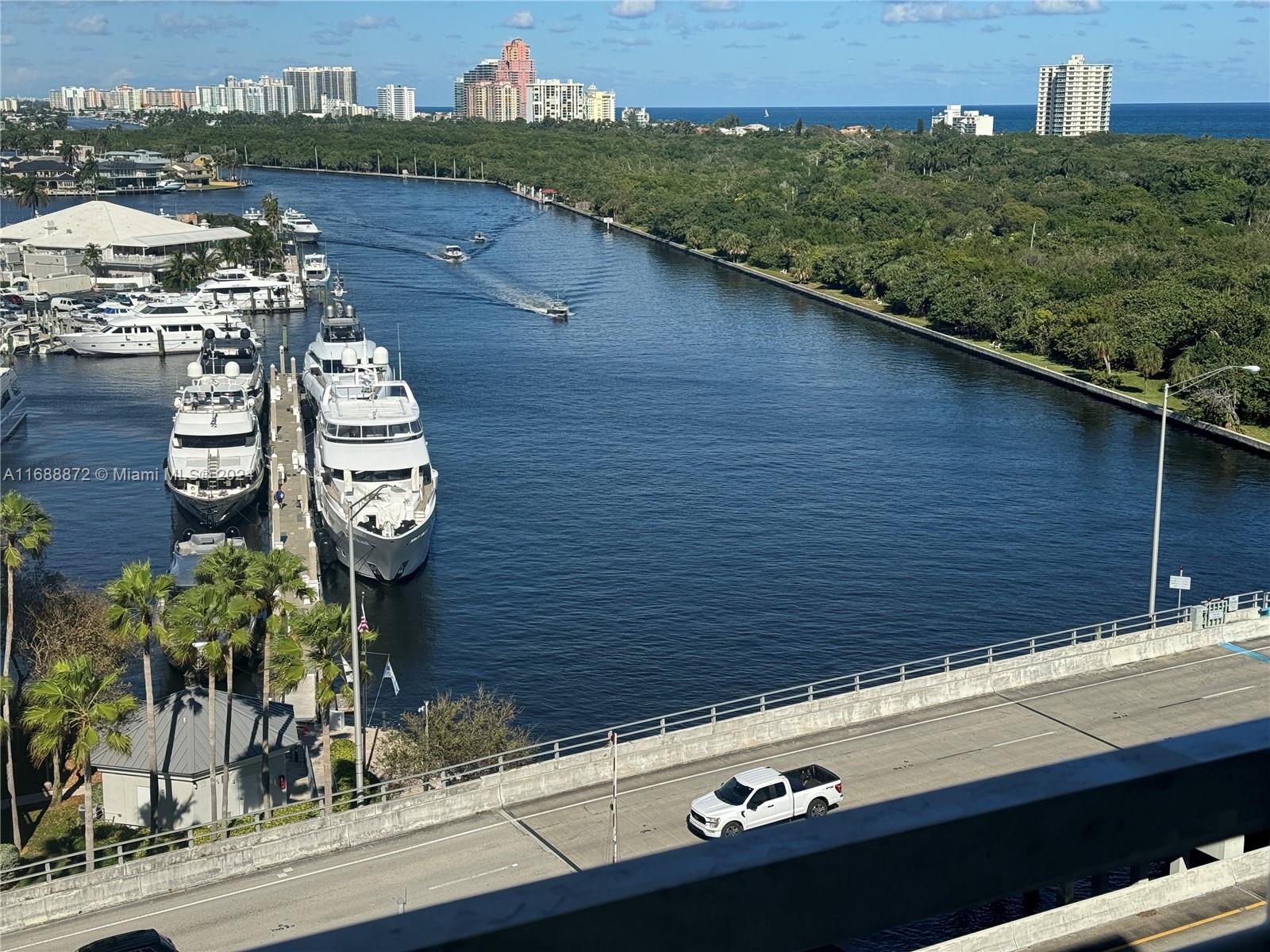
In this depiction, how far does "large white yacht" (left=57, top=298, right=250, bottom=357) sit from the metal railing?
54.9 metres

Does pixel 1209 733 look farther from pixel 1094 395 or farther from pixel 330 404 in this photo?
pixel 1094 395

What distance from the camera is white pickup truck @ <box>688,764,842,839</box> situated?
68.3 ft

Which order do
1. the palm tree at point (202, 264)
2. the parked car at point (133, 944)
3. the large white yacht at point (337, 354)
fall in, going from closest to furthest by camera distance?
1. the parked car at point (133, 944)
2. the large white yacht at point (337, 354)
3. the palm tree at point (202, 264)

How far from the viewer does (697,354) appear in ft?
258

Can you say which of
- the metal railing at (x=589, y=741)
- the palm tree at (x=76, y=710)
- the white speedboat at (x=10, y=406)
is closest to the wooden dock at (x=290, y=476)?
the white speedboat at (x=10, y=406)

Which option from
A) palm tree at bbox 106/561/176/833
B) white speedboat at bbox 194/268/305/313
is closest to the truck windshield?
palm tree at bbox 106/561/176/833

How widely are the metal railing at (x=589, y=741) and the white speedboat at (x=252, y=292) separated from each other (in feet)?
219

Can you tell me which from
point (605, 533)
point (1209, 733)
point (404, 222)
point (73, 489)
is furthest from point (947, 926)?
point (404, 222)

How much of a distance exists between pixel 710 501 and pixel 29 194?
115 metres

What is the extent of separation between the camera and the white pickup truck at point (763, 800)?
20812 millimetres

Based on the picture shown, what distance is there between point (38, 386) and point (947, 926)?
62.3 meters

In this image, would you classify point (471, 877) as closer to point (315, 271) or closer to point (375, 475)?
point (375, 475)

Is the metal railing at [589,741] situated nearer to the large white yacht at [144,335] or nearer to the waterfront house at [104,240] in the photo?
the large white yacht at [144,335]

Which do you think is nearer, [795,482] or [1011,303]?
[795,482]
